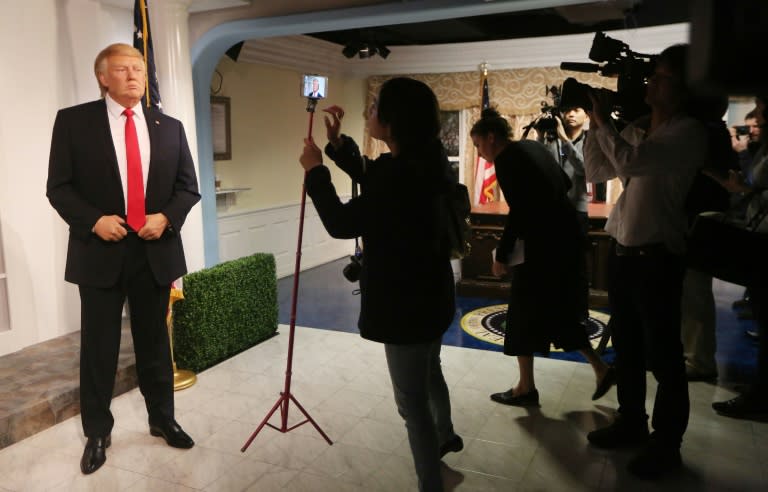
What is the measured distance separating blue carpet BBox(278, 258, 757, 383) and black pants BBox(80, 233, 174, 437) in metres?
1.91

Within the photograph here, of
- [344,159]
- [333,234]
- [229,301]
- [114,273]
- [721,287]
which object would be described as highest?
[344,159]

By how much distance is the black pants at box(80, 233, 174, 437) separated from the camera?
2238 millimetres

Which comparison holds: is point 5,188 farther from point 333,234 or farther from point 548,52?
point 548,52

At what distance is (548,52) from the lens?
6.37 m

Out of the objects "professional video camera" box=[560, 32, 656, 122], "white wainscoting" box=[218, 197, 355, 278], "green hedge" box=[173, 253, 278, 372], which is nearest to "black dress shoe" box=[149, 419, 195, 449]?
"green hedge" box=[173, 253, 278, 372]

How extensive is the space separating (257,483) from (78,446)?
2.77 ft

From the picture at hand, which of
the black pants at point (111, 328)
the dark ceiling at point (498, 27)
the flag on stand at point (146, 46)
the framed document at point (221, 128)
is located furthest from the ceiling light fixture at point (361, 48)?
the black pants at point (111, 328)

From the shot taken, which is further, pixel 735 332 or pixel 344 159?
pixel 735 332

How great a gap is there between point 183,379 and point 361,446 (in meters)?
1.16

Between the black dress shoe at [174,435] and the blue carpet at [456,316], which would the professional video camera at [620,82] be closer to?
the blue carpet at [456,316]

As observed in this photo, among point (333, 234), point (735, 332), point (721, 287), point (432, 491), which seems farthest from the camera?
point (721, 287)

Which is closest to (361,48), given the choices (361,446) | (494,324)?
(494,324)

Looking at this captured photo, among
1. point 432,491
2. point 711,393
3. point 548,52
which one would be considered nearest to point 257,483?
point 432,491

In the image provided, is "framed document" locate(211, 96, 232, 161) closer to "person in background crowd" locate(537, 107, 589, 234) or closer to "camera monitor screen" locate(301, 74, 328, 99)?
"person in background crowd" locate(537, 107, 589, 234)
